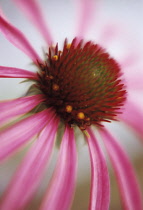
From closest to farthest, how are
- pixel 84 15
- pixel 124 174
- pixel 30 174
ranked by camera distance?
pixel 30 174
pixel 124 174
pixel 84 15

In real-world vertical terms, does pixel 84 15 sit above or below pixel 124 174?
above

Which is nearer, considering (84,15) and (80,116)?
(80,116)

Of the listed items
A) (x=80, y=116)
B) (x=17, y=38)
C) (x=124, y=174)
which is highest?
(x=17, y=38)

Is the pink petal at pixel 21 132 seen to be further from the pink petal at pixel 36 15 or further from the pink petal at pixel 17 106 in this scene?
the pink petal at pixel 36 15

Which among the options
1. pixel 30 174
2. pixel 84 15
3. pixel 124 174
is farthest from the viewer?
pixel 84 15

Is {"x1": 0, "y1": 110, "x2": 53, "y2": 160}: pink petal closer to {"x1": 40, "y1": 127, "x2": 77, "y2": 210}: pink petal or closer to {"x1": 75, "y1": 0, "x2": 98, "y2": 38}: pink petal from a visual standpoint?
{"x1": 40, "y1": 127, "x2": 77, "y2": 210}: pink petal

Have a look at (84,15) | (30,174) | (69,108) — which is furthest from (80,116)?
(84,15)

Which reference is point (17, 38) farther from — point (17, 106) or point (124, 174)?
point (124, 174)
